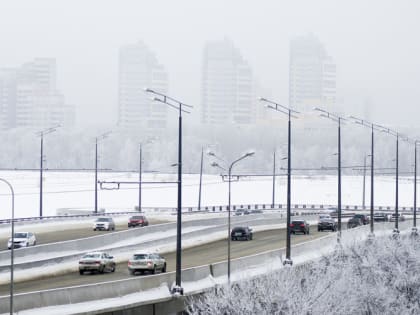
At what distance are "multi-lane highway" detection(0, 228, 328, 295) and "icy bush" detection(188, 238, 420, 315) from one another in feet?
23.3

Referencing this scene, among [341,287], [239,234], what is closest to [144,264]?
[341,287]

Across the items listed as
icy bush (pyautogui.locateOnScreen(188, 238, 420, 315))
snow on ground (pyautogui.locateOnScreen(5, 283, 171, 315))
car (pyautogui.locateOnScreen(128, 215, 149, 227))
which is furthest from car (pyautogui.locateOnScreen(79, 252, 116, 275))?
car (pyautogui.locateOnScreen(128, 215, 149, 227))

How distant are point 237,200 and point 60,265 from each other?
125582 millimetres

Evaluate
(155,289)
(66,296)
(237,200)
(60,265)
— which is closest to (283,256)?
(60,265)

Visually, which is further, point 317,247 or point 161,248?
point 161,248

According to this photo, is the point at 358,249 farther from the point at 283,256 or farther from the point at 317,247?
the point at 283,256

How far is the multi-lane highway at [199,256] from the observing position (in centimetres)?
4678

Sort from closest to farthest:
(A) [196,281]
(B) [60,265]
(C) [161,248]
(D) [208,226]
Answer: (A) [196,281] → (B) [60,265] → (C) [161,248] → (D) [208,226]

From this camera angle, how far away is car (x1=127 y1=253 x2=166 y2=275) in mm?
50000

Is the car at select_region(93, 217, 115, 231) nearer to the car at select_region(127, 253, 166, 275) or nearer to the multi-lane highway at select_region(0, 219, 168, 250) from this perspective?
the multi-lane highway at select_region(0, 219, 168, 250)

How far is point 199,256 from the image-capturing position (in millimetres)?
62938

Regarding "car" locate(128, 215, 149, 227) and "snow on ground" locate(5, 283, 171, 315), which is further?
"car" locate(128, 215, 149, 227)

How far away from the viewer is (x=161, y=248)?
66500mm

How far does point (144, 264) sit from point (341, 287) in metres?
10.3
